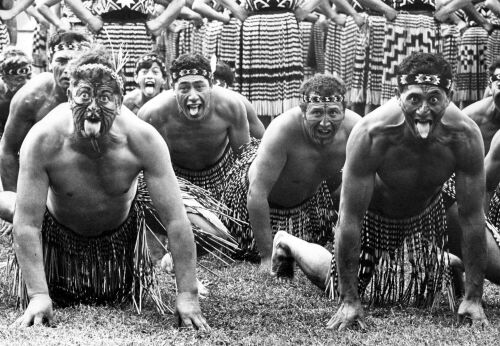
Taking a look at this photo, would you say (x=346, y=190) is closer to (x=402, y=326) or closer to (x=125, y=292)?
(x=402, y=326)

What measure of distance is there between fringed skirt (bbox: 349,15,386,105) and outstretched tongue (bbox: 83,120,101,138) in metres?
4.62

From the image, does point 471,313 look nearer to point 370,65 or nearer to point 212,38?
point 370,65

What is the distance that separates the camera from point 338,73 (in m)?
9.78

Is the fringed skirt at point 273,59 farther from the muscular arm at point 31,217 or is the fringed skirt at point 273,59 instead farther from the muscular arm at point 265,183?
the muscular arm at point 31,217

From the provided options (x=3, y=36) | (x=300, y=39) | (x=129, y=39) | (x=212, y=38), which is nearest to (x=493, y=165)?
(x=300, y=39)

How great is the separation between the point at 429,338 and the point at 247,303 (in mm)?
1078

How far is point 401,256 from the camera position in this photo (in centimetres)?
546

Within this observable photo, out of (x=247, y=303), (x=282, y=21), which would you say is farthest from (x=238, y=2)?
(x=247, y=303)

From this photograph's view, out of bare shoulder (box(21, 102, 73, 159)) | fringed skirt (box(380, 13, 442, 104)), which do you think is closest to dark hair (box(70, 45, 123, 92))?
bare shoulder (box(21, 102, 73, 159))

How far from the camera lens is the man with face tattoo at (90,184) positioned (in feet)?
15.6

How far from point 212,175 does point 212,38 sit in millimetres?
2412

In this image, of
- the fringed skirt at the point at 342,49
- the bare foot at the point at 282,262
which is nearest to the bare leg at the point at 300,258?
the bare foot at the point at 282,262

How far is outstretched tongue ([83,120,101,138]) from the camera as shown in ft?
15.6

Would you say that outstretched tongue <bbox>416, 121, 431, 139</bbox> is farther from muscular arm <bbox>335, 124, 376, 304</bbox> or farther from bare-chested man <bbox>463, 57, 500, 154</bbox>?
bare-chested man <bbox>463, 57, 500, 154</bbox>
